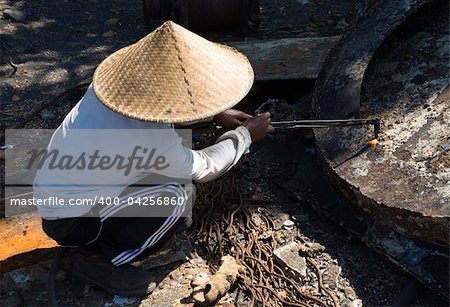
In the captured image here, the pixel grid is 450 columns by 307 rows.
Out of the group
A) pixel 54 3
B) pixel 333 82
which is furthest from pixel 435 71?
pixel 54 3

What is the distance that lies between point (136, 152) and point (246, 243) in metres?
0.96

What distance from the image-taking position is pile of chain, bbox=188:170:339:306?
2953 mm

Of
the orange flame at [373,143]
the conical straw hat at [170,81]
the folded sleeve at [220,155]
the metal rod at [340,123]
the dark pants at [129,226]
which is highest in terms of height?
the conical straw hat at [170,81]

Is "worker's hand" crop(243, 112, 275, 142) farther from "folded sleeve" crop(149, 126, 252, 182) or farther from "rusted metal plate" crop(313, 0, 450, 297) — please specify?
"rusted metal plate" crop(313, 0, 450, 297)

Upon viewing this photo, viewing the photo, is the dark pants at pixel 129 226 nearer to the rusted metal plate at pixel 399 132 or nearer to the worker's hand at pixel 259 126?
the worker's hand at pixel 259 126

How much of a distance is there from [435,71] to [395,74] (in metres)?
0.21

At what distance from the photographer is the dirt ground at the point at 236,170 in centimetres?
301

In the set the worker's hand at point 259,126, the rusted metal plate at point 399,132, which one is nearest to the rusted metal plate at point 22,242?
the worker's hand at point 259,126

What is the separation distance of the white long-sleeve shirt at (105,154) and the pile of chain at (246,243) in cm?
Result: 57

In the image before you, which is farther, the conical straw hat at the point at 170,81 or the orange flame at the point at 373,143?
the orange flame at the point at 373,143

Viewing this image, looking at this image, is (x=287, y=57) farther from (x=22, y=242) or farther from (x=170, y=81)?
(x=22, y=242)

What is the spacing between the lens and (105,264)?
3.03m

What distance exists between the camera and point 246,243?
128 inches

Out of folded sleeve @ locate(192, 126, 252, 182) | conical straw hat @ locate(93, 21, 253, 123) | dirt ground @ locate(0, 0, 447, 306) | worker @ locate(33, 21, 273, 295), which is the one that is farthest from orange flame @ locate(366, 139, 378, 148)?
conical straw hat @ locate(93, 21, 253, 123)
